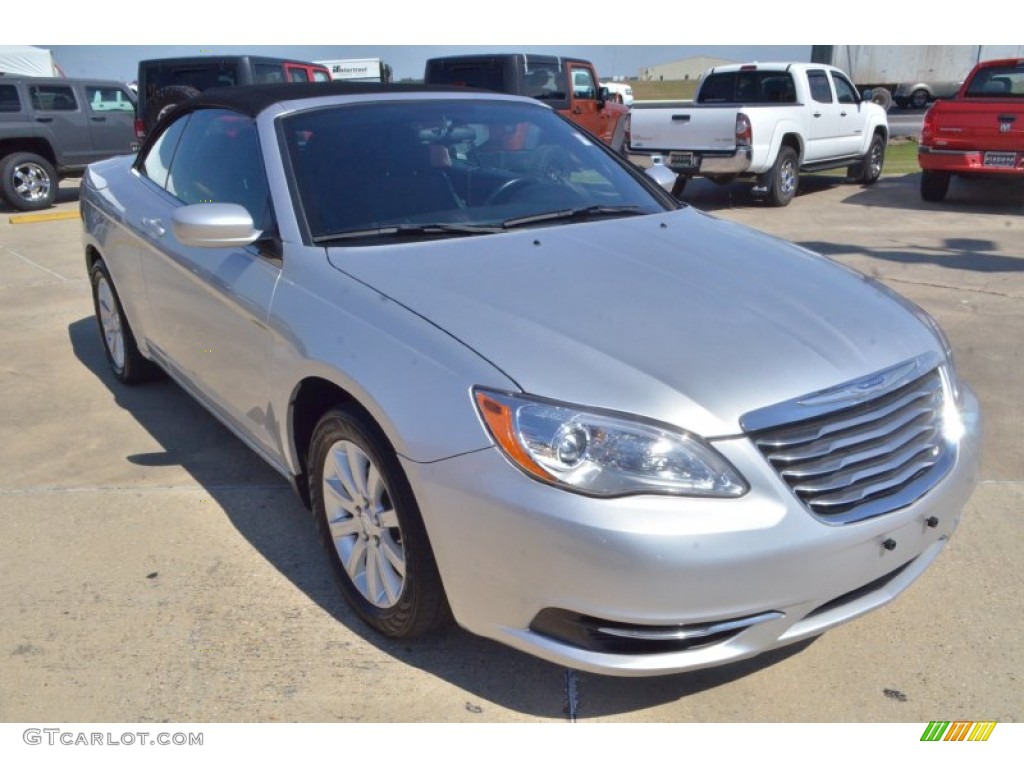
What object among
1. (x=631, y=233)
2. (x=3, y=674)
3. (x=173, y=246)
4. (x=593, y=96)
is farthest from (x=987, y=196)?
(x=3, y=674)

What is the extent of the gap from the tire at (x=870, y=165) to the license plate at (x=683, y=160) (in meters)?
3.81

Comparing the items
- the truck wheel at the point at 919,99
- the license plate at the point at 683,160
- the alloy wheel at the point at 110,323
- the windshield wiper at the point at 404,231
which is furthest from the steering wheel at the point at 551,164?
the truck wheel at the point at 919,99

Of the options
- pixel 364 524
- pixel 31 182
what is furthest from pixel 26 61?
pixel 364 524

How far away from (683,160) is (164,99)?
22.7 ft

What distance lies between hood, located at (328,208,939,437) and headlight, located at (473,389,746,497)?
0.04 m

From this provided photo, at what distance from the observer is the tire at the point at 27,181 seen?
41.7 feet

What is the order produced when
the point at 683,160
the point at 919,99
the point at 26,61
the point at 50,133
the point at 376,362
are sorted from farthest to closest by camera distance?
1. the point at 919,99
2. the point at 26,61
3. the point at 50,133
4. the point at 683,160
5. the point at 376,362

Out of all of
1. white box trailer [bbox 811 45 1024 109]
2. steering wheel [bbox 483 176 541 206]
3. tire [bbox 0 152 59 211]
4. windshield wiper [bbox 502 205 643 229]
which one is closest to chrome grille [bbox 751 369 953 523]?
windshield wiper [bbox 502 205 643 229]

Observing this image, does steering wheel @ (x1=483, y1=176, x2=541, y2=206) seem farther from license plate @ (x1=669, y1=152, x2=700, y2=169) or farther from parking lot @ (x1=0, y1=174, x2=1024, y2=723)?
license plate @ (x1=669, y1=152, x2=700, y2=169)

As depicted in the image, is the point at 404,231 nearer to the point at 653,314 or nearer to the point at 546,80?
the point at 653,314

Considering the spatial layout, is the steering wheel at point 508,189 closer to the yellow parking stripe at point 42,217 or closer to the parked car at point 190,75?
the parked car at point 190,75

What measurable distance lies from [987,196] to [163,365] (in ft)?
38.4

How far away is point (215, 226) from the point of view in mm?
3057

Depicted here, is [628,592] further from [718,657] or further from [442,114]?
[442,114]
